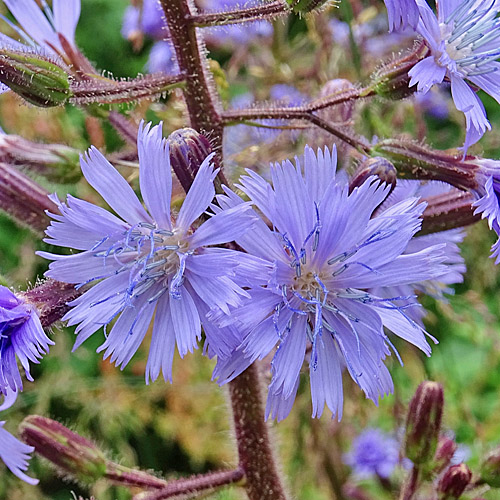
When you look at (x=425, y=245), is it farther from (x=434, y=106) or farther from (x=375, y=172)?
(x=434, y=106)

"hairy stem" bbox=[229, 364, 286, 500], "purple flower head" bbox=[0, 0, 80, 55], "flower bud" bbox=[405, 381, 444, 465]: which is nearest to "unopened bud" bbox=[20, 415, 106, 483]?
"hairy stem" bbox=[229, 364, 286, 500]

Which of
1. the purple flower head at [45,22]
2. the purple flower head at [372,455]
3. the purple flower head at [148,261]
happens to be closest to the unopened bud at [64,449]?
the purple flower head at [148,261]

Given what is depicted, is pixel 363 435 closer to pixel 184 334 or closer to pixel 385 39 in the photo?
pixel 385 39

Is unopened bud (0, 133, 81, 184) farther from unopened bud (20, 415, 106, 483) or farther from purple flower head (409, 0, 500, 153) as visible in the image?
purple flower head (409, 0, 500, 153)

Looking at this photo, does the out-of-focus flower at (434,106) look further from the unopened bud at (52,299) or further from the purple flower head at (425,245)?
the unopened bud at (52,299)

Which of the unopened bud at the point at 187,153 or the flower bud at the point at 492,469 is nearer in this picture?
the unopened bud at the point at 187,153

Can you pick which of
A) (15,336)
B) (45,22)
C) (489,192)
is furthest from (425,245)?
(45,22)
